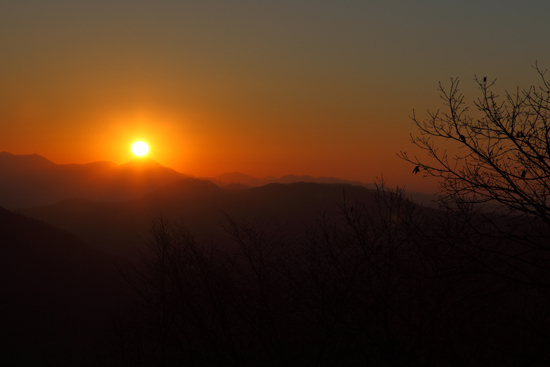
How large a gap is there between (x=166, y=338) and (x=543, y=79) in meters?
9.47

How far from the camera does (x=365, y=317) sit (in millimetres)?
8539

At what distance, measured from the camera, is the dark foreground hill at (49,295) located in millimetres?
31500

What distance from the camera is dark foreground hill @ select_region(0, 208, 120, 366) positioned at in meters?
31.5

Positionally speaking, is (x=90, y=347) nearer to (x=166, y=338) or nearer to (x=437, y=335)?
(x=166, y=338)

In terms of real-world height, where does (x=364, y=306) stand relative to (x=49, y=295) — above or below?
above

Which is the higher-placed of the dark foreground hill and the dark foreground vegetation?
the dark foreground vegetation

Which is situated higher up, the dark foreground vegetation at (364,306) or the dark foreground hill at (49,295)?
the dark foreground vegetation at (364,306)

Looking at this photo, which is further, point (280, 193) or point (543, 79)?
point (280, 193)

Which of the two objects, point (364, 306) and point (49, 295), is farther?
point (49, 295)

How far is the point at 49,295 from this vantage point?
39.0m

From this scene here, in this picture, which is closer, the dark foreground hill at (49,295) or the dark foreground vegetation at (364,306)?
the dark foreground vegetation at (364,306)

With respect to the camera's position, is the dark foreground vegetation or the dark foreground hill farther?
the dark foreground hill

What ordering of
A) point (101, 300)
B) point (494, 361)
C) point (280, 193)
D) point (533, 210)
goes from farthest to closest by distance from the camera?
point (280, 193), point (101, 300), point (494, 361), point (533, 210)

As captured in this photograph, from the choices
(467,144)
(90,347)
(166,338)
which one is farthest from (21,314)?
(467,144)
